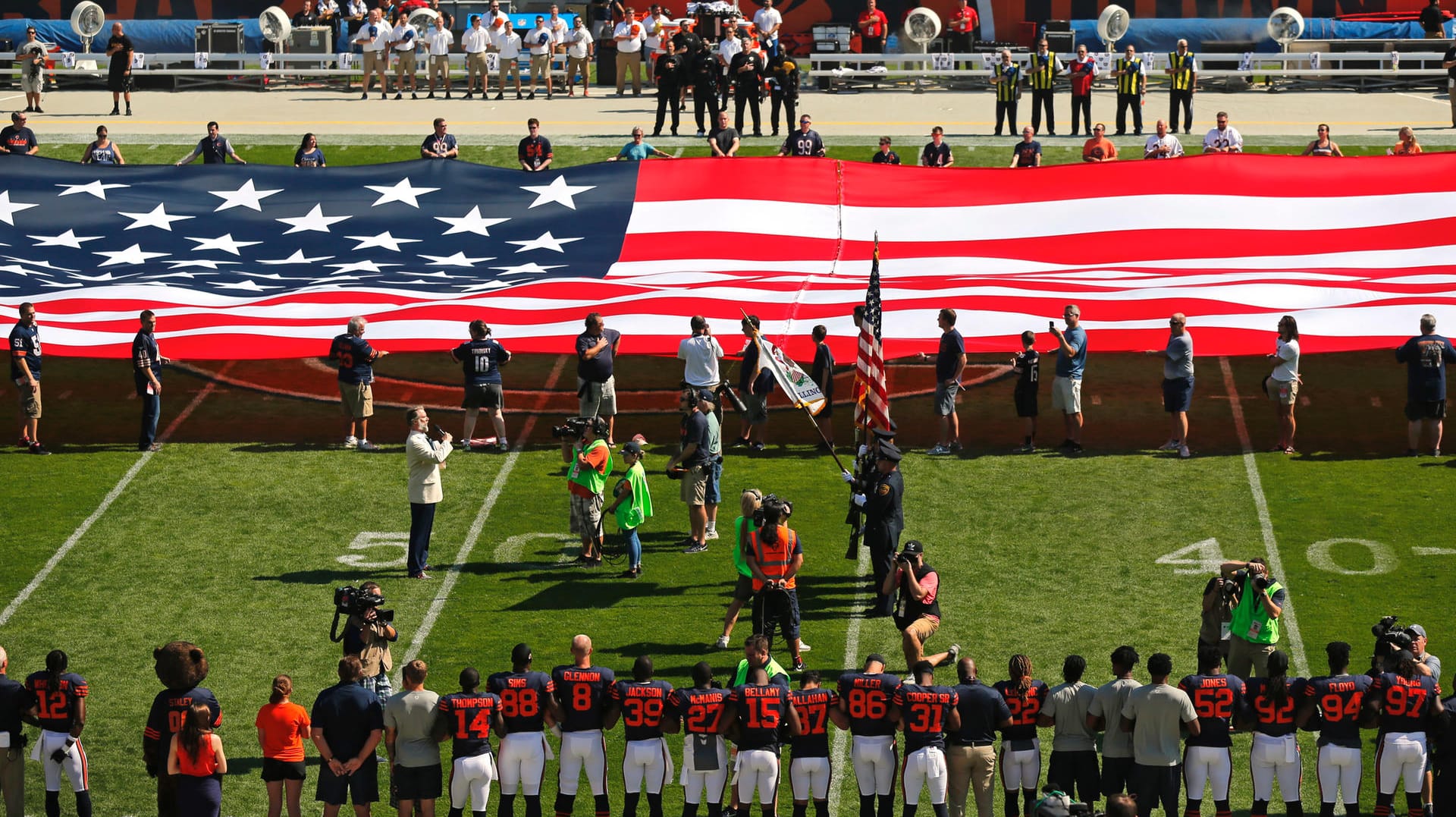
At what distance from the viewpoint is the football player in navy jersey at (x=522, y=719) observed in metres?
12.5

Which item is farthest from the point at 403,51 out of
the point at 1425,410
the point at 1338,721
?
the point at 1338,721

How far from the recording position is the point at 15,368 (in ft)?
67.7

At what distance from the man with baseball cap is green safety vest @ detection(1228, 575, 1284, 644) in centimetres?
572

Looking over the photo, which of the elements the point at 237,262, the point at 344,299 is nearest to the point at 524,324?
the point at 344,299

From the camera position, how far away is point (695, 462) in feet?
59.6

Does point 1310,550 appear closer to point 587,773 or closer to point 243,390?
point 587,773

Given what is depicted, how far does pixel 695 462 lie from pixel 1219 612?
18.5 feet

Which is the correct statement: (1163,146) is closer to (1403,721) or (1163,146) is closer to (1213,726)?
(1403,721)

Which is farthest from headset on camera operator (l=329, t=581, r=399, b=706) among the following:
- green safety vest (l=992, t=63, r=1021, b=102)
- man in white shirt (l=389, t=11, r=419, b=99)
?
man in white shirt (l=389, t=11, r=419, b=99)

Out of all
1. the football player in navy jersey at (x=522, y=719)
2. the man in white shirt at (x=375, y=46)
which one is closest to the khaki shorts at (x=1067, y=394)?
the football player in navy jersey at (x=522, y=719)

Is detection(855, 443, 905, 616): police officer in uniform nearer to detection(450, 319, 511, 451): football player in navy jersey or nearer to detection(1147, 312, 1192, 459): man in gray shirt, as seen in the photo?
detection(1147, 312, 1192, 459): man in gray shirt

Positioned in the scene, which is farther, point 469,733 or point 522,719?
point 522,719

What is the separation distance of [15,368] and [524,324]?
216 inches

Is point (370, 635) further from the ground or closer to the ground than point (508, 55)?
closer to the ground
